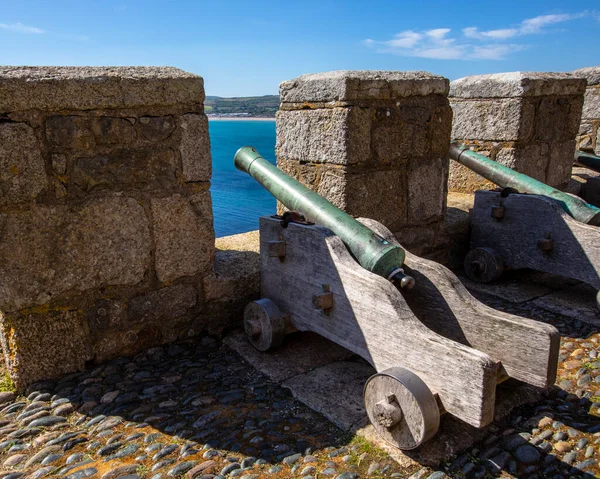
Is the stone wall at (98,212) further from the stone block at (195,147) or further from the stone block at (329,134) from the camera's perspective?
the stone block at (329,134)

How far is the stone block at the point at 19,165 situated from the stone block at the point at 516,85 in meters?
4.42

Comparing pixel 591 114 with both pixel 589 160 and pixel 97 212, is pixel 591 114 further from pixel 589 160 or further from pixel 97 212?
pixel 97 212

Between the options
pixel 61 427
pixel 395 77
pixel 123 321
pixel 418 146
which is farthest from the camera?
pixel 418 146

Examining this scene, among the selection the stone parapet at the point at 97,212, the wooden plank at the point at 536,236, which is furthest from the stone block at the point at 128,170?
the wooden plank at the point at 536,236

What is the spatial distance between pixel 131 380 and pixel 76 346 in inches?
15.6

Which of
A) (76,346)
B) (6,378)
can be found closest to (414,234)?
(76,346)

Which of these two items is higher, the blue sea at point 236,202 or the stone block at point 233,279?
the stone block at point 233,279

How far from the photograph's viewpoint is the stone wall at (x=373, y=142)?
13.0ft

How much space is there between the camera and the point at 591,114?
767cm

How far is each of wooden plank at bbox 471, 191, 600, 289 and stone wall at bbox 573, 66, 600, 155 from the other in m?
3.94

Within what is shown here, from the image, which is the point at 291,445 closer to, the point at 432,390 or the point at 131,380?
the point at 432,390

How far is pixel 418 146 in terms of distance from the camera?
4465mm

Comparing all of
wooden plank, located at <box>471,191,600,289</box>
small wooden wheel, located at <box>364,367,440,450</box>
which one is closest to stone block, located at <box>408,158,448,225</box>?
wooden plank, located at <box>471,191,600,289</box>

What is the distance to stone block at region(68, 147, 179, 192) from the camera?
3.03 meters
